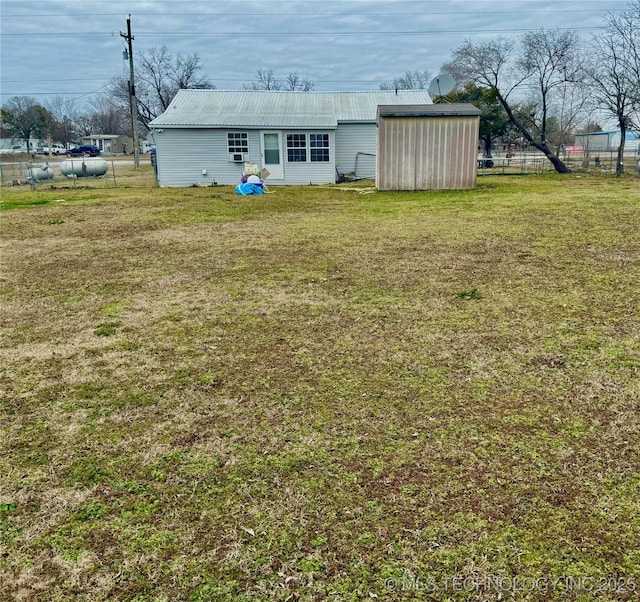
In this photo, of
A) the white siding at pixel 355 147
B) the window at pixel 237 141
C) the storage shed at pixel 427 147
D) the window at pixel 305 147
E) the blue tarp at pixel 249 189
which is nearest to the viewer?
the storage shed at pixel 427 147

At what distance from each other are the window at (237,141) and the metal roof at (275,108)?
15.6 inches

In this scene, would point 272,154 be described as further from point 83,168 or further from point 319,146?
point 83,168

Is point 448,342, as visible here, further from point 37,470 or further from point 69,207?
point 69,207

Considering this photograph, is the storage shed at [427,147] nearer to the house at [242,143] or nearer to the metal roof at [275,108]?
the house at [242,143]

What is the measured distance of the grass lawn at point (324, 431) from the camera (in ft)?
5.98

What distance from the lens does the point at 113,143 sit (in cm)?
6838

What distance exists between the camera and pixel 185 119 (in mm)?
17922

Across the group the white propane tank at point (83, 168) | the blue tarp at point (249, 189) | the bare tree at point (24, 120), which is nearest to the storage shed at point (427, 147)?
the blue tarp at point (249, 189)

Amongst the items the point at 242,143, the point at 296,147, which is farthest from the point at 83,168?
the point at 296,147

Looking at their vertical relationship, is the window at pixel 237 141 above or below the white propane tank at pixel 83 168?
above

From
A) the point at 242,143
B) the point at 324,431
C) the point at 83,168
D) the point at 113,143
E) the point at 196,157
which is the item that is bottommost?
the point at 324,431

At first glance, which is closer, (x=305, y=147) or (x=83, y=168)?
(x=305, y=147)

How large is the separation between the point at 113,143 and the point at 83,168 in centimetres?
5080

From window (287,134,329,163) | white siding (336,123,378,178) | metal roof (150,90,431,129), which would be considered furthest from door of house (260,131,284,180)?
white siding (336,123,378,178)
